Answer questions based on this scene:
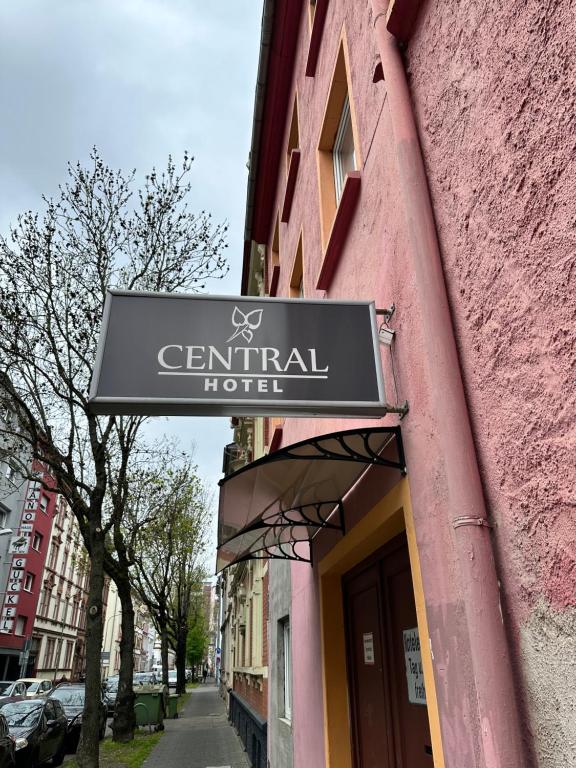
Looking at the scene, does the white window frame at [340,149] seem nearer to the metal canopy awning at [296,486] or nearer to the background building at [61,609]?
the metal canopy awning at [296,486]

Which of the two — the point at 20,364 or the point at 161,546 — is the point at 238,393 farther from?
the point at 161,546

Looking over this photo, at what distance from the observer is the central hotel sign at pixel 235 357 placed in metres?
2.75

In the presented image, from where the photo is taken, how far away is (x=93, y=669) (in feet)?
36.1

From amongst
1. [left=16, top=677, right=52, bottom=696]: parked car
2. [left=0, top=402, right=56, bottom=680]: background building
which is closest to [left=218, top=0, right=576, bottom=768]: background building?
[left=16, top=677, right=52, bottom=696]: parked car

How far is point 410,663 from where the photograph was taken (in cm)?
379

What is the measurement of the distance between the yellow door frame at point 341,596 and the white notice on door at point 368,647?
0.50m

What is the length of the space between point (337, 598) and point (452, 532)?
3.34 meters

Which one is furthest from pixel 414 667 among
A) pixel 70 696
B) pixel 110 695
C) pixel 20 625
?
pixel 20 625

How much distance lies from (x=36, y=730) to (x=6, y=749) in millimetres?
2402

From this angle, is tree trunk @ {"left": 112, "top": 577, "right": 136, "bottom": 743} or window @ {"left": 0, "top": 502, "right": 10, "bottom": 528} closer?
tree trunk @ {"left": 112, "top": 577, "right": 136, "bottom": 743}

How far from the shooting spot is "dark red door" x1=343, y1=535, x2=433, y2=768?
12.2 feet

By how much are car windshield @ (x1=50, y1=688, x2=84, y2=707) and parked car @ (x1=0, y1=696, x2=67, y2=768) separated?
3.81m

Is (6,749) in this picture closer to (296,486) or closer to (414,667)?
(296,486)

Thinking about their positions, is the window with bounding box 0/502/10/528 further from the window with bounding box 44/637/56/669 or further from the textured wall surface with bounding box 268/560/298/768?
the textured wall surface with bounding box 268/560/298/768
